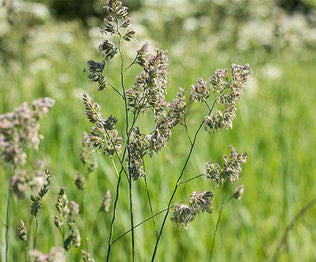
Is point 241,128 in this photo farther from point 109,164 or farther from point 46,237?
point 46,237

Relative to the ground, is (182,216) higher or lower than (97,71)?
lower

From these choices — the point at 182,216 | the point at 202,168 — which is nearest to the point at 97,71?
the point at 182,216

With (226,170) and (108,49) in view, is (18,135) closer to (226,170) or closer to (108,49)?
(108,49)

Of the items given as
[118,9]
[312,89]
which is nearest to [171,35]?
[312,89]

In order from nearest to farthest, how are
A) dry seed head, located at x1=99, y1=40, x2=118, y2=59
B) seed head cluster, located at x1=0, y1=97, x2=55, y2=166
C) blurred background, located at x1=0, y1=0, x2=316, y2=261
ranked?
1. seed head cluster, located at x1=0, y1=97, x2=55, y2=166
2. dry seed head, located at x1=99, y1=40, x2=118, y2=59
3. blurred background, located at x1=0, y1=0, x2=316, y2=261

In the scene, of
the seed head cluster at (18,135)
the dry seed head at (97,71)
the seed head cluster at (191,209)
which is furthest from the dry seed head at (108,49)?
the seed head cluster at (191,209)

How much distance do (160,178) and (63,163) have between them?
61 centimetres

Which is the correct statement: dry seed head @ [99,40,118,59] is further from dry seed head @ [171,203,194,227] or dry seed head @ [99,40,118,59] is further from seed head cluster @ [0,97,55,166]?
dry seed head @ [171,203,194,227]

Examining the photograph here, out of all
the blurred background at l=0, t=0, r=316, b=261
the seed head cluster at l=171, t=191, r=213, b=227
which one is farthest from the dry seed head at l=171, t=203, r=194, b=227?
the blurred background at l=0, t=0, r=316, b=261

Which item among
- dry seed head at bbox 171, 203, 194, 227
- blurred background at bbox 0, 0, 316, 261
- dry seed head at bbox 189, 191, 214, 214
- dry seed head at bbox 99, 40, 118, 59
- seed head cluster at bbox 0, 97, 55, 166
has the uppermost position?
blurred background at bbox 0, 0, 316, 261

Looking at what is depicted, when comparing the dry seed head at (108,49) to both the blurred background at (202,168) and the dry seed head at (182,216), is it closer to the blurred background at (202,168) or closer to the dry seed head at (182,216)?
the blurred background at (202,168)

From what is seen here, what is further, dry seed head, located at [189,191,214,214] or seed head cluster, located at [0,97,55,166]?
dry seed head, located at [189,191,214,214]

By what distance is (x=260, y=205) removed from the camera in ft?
9.39

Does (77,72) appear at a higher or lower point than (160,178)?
higher
